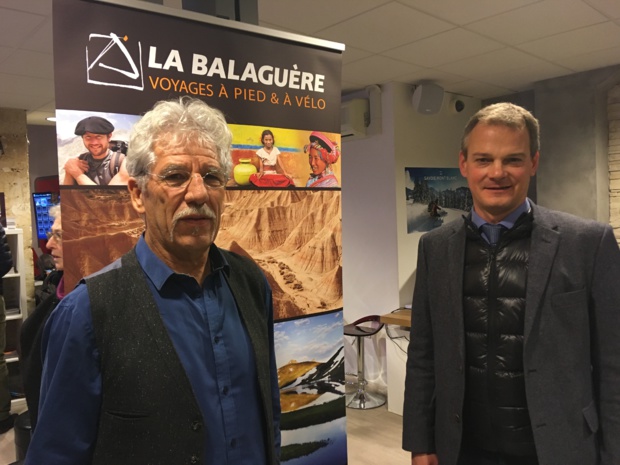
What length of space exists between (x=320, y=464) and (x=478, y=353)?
97 cm

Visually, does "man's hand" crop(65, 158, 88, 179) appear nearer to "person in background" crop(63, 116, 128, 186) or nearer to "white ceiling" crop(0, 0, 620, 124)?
"person in background" crop(63, 116, 128, 186)

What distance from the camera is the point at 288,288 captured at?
203 centimetres

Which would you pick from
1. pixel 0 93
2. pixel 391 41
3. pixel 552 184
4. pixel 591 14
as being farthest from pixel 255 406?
pixel 0 93

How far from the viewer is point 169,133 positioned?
1160mm

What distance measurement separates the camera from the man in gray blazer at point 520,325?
4.61ft

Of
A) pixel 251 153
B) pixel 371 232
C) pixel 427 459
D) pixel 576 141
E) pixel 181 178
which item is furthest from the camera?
pixel 371 232

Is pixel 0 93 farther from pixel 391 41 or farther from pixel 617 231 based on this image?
pixel 617 231

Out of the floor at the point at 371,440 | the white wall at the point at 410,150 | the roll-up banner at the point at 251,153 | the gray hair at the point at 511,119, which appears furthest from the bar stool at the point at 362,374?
the gray hair at the point at 511,119

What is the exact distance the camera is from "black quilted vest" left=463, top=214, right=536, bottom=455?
144 centimetres

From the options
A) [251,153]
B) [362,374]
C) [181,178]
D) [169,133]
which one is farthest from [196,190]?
[362,374]

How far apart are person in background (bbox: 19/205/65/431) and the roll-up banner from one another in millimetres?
329

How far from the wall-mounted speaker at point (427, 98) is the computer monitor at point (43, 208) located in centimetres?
421

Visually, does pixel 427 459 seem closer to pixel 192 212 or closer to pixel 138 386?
pixel 138 386

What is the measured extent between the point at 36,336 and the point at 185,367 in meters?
0.90
